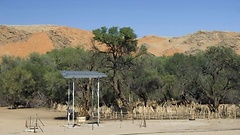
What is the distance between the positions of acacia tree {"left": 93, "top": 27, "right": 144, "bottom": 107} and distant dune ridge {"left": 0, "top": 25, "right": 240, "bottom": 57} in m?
77.4

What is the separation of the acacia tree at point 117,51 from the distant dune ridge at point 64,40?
7744 centimetres

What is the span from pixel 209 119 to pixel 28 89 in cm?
2388

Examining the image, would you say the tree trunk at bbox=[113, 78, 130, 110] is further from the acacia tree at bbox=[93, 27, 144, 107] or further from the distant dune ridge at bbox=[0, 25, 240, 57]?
the distant dune ridge at bbox=[0, 25, 240, 57]

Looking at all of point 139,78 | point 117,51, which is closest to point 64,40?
point 139,78

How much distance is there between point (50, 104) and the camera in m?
50.4

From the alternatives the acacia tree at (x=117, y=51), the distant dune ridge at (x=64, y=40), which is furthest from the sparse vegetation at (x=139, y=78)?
the distant dune ridge at (x=64, y=40)

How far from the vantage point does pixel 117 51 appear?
118 ft

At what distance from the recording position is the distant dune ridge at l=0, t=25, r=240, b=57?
118 metres

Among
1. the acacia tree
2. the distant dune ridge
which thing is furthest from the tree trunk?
the distant dune ridge

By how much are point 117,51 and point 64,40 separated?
92.3 m

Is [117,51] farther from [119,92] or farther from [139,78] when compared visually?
[139,78]

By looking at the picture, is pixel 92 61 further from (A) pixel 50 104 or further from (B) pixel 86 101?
(A) pixel 50 104

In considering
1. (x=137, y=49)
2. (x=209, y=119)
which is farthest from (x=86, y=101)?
(x=209, y=119)

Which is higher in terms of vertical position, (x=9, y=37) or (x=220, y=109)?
(x=9, y=37)
